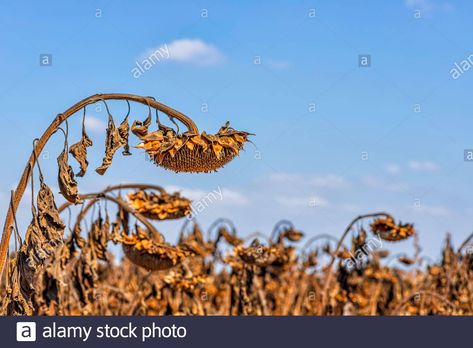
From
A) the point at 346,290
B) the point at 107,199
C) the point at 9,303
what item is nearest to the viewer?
the point at 9,303

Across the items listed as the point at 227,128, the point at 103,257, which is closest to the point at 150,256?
the point at 103,257

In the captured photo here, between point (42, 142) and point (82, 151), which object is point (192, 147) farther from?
point (42, 142)

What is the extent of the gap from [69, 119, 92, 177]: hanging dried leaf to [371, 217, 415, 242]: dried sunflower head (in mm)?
4741

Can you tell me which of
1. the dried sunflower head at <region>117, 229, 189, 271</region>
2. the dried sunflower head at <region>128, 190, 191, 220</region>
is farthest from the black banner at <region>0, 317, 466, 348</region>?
the dried sunflower head at <region>128, 190, 191, 220</region>

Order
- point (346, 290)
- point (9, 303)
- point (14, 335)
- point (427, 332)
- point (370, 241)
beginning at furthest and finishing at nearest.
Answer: point (346, 290)
point (370, 241)
point (427, 332)
point (14, 335)
point (9, 303)

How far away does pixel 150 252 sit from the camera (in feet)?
20.6

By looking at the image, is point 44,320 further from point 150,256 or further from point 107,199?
point 107,199

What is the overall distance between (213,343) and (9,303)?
4.65 ft

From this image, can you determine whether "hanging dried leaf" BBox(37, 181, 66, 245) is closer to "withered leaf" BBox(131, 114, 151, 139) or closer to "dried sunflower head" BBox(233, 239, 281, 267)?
"withered leaf" BBox(131, 114, 151, 139)

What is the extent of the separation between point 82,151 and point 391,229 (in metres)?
→ 4.79

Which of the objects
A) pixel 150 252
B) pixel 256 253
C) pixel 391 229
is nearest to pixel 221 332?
pixel 150 252

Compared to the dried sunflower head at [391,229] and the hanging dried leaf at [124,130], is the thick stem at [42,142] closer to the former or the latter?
the hanging dried leaf at [124,130]

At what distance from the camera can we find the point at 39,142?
3.81m

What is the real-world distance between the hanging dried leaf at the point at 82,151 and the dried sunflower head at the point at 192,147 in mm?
298
